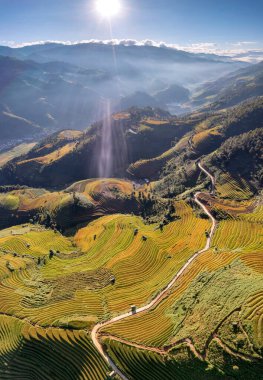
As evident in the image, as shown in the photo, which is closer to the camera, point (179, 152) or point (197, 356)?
point (197, 356)

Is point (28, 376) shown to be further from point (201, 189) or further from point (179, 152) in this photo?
point (179, 152)

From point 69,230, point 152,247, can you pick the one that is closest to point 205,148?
point 69,230

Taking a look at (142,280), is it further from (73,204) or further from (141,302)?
(73,204)

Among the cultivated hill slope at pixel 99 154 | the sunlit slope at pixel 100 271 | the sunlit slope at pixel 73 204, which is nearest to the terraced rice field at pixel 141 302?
the sunlit slope at pixel 100 271

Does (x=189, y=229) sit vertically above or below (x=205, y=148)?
below

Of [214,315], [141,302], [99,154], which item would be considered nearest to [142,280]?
[141,302]

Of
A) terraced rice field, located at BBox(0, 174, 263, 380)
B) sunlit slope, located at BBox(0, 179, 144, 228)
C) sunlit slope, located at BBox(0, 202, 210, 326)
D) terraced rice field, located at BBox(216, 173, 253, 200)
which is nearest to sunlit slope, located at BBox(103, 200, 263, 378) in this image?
terraced rice field, located at BBox(0, 174, 263, 380)

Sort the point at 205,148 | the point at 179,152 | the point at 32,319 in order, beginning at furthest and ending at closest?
the point at 179,152
the point at 205,148
the point at 32,319

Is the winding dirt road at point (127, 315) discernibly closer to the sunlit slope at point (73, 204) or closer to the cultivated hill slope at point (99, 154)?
the sunlit slope at point (73, 204)
